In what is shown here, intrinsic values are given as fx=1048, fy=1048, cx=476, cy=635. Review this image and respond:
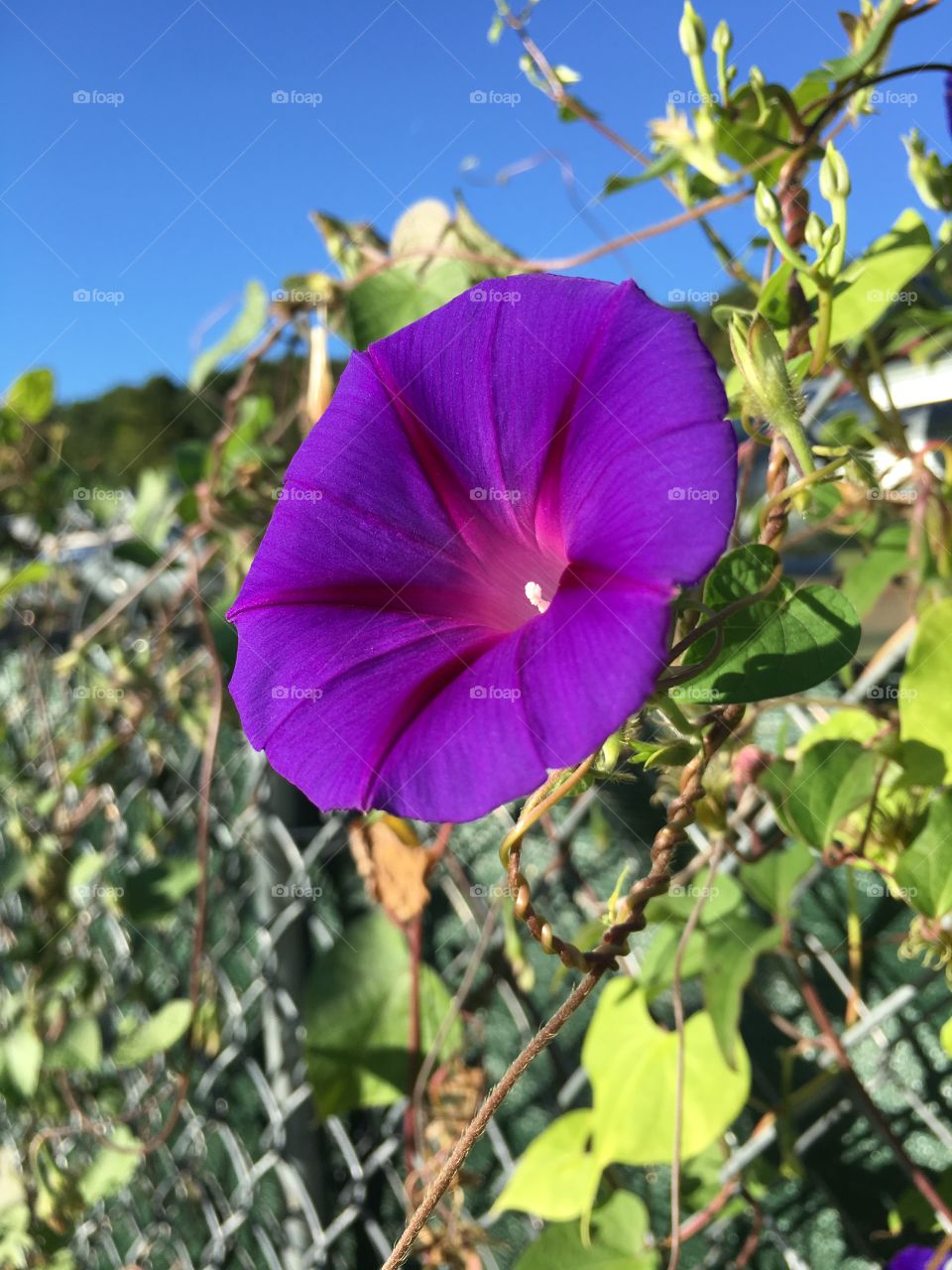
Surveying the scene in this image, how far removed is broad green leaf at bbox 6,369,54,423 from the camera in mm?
1567

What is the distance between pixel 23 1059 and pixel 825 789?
45.6 inches

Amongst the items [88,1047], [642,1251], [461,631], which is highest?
[461,631]

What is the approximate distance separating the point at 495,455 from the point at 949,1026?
15.1 inches

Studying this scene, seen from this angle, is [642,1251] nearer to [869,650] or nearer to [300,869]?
[869,650]

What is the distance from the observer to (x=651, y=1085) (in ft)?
2.30

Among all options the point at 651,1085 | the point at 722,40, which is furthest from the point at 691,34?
the point at 651,1085

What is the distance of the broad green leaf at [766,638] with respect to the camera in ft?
1.38

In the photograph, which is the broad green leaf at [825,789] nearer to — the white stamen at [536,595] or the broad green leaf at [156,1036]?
the white stamen at [536,595]

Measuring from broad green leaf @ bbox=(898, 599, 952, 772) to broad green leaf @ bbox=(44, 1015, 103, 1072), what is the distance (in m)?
1.12

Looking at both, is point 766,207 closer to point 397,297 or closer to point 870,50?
point 870,50

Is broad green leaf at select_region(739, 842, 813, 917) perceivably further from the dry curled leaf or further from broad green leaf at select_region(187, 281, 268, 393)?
broad green leaf at select_region(187, 281, 268, 393)

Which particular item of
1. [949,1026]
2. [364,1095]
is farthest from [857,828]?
[364,1095]

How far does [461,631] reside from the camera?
17.4 inches

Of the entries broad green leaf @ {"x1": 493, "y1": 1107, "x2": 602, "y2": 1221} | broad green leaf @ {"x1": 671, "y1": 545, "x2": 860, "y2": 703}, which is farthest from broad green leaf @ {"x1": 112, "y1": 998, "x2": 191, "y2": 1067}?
broad green leaf @ {"x1": 671, "y1": 545, "x2": 860, "y2": 703}
